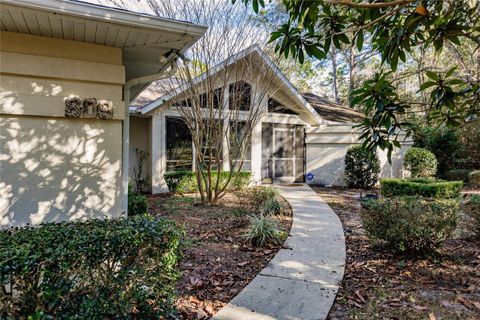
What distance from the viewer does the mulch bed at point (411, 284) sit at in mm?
3514

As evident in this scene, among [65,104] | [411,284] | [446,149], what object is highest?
[65,104]

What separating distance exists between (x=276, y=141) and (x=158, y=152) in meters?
5.84

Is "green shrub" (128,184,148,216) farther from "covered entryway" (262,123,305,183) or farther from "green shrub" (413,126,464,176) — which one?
"green shrub" (413,126,464,176)

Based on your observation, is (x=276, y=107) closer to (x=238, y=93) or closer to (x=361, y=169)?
(x=361, y=169)

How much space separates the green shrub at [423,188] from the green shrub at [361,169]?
9.25 ft

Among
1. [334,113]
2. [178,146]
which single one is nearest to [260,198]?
[178,146]

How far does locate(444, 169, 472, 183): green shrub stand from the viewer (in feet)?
50.4

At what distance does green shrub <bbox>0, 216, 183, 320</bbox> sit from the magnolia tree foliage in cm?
227

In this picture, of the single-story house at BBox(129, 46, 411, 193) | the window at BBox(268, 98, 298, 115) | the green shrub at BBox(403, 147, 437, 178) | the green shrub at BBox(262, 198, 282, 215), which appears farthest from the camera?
the window at BBox(268, 98, 298, 115)

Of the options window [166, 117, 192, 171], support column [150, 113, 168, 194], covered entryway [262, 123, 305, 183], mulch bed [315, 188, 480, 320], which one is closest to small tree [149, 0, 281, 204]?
support column [150, 113, 168, 194]

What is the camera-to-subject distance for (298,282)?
Answer: 4211mm

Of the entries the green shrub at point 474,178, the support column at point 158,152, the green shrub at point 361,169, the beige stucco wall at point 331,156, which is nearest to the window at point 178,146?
the support column at point 158,152

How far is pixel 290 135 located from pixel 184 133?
18.1ft

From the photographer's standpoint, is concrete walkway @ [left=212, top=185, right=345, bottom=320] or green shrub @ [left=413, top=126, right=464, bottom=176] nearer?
concrete walkway @ [left=212, top=185, right=345, bottom=320]
